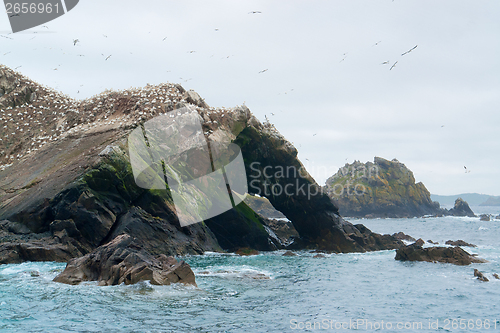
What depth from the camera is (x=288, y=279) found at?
19.3 m

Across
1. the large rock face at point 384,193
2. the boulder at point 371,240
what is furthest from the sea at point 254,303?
the large rock face at point 384,193

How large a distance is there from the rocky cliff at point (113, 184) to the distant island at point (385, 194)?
70161 millimetres

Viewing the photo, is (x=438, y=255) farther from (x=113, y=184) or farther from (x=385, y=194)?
(x=385, y=194)

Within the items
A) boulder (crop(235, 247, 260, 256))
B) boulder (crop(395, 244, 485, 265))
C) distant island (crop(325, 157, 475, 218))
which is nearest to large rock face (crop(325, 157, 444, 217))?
distant island (crop(325, 157, 475, 218))

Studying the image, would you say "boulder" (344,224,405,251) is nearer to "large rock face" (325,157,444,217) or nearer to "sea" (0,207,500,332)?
"sea" (0,207,500,332)

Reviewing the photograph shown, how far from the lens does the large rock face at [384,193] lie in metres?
102

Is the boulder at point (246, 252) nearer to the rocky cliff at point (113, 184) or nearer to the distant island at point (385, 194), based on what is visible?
the rocky cliff at point (113, 184)

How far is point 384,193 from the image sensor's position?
102188mm

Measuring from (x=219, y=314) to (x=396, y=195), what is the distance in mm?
99238

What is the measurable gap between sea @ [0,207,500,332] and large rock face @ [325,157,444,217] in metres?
85.0

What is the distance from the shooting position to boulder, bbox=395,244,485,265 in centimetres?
2524

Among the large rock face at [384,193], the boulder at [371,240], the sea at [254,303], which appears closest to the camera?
the sea at [254,303]

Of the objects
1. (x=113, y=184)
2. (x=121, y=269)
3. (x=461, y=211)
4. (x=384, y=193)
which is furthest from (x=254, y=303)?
(x=461, y=211)

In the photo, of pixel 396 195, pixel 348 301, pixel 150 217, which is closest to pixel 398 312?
pixel 348 301
